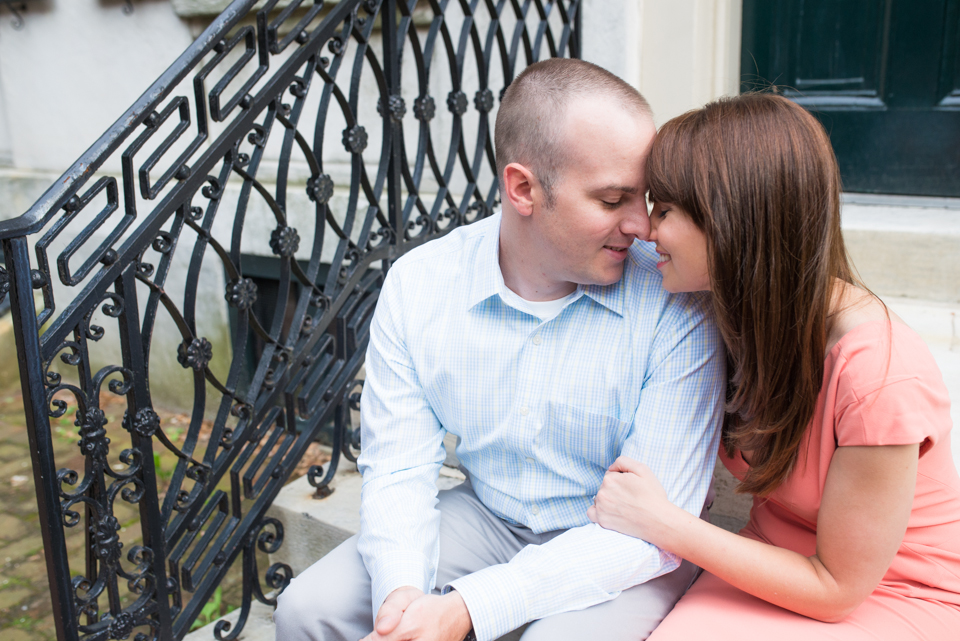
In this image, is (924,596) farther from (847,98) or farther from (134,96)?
(134,96)

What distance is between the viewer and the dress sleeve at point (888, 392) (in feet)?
4.24

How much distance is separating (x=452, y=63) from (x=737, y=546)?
2.07 m

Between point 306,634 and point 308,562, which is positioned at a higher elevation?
point 306,634

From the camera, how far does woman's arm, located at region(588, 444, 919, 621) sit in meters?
1.33

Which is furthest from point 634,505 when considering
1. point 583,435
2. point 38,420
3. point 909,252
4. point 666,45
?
point 666,45

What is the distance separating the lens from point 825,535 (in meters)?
1.40

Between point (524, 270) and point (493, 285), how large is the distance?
0.33ft

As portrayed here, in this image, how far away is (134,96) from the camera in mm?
4527

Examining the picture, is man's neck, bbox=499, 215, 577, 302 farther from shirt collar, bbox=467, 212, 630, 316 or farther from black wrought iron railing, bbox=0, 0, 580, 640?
black wrought iron railing, bbox=0, 0, 580, 640

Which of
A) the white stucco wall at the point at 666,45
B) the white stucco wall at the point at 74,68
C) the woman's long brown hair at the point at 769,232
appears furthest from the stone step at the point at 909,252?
the white stucco wall at the point at 74,68

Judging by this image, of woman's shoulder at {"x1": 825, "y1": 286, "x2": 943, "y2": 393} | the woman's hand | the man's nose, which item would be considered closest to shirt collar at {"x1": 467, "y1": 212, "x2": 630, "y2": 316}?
the man's nose

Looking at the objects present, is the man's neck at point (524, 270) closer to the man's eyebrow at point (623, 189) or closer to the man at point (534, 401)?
the man at point (534, 401)

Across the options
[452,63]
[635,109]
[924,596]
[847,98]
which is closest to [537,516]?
[924,596]

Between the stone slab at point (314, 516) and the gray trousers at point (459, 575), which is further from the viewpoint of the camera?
the stone slab at point (314, 516)
